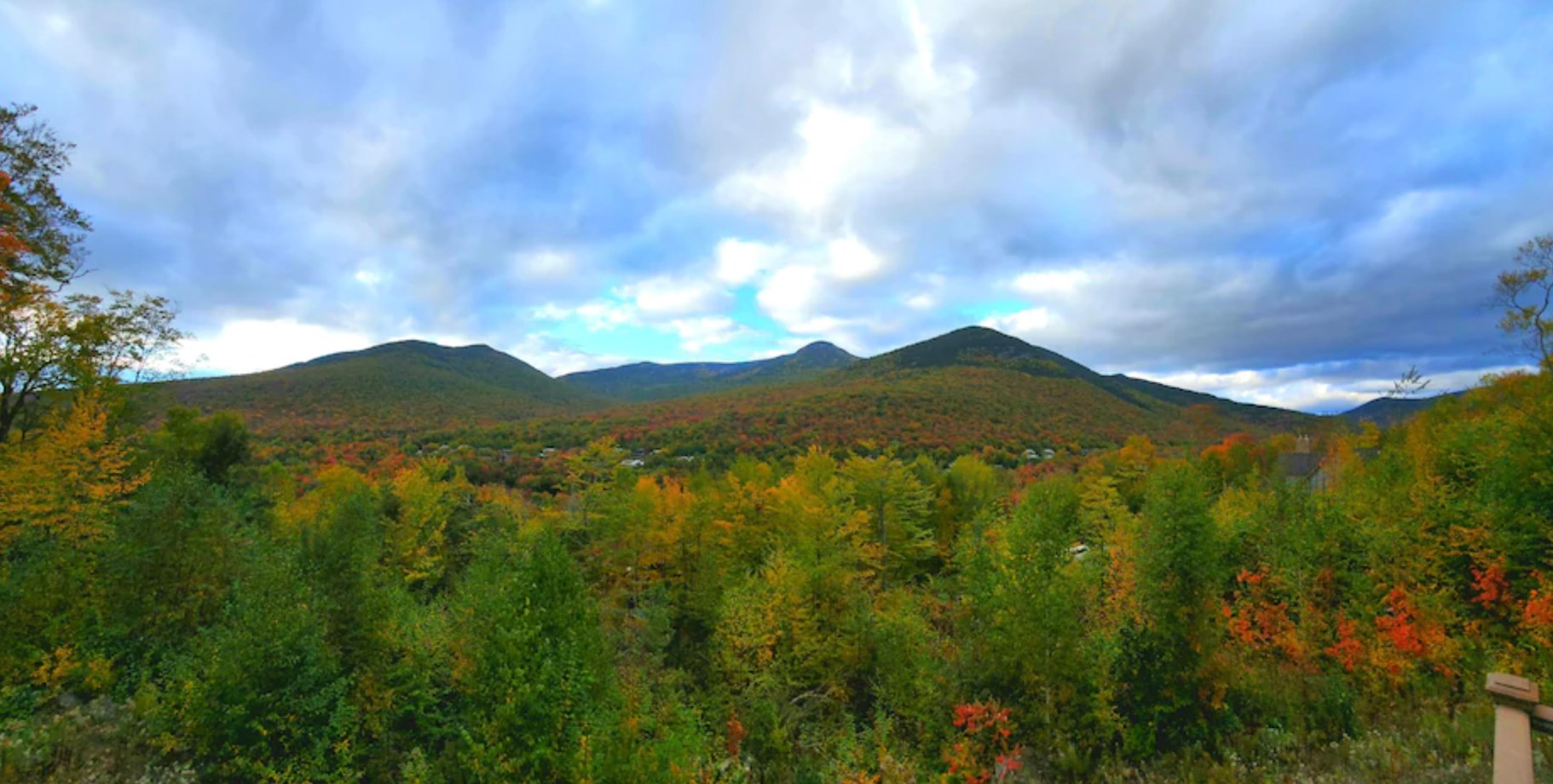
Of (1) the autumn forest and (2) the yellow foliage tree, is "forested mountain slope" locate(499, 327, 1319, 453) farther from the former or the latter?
(2) the yellow foliage tree

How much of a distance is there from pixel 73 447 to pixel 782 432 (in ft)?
195

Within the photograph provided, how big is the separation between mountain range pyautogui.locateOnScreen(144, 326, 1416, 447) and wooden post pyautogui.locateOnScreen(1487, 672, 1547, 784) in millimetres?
61259

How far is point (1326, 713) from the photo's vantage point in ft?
51.4

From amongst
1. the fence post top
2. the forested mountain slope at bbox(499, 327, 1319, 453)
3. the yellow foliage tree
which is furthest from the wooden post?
the forested mountain slope at bbox(499, 327, 1319, 453)

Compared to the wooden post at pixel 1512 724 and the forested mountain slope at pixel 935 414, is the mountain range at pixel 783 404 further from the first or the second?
the wooden post at pixel 1512 724

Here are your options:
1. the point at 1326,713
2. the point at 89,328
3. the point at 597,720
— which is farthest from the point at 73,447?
the point at 1326,713

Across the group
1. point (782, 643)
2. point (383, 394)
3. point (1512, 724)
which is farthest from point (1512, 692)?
point (383, 394)

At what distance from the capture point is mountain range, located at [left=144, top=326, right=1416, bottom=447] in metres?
73.1

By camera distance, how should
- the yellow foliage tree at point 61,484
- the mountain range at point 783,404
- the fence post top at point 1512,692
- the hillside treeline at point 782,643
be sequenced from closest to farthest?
the fence post top at point 1512,692 → the hillside treeline at point 782,643 → the yellow foliage tree at point 61,484 → the mountain range at point 783,404

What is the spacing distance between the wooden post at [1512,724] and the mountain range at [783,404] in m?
61.3

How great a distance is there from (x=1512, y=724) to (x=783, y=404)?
275ft

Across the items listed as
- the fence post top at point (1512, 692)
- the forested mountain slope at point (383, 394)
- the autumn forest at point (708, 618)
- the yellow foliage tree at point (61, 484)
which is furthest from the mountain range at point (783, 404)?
the fence post top at point (1512, 692)

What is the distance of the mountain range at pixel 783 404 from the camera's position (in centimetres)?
7306

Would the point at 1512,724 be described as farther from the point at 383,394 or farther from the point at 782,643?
the point at 383,394
